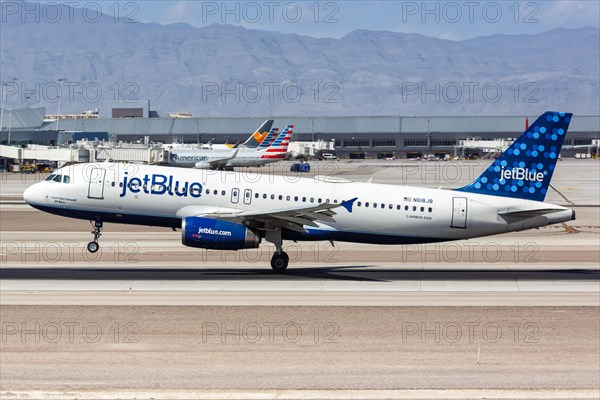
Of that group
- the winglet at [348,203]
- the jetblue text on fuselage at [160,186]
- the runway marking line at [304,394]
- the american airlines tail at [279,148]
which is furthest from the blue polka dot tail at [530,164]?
the american airlines tail at [279,148]

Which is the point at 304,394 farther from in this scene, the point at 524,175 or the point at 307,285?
the point at 524,175

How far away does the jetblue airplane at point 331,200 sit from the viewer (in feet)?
137

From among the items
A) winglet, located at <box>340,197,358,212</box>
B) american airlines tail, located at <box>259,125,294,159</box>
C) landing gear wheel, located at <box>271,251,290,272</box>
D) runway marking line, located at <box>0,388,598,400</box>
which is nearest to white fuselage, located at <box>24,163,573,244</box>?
winglet, located at <box>340,197,358,212</box>

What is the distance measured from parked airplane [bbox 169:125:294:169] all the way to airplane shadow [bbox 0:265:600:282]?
98268 millimetres

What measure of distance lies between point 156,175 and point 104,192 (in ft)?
7.65

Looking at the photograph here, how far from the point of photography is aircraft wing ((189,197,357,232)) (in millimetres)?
40094

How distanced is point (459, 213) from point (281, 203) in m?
7.71

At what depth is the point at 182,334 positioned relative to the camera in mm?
29453

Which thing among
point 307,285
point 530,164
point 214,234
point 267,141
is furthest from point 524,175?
point 267,141

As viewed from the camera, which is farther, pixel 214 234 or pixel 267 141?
pixel 267 141

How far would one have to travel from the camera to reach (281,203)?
42.5 m

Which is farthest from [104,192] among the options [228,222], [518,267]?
[518,267]

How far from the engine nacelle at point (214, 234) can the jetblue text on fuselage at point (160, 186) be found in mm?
1956

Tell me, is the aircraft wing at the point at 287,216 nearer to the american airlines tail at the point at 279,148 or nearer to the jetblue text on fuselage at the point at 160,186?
the jetblue text on fuselage at the point at 160,186
